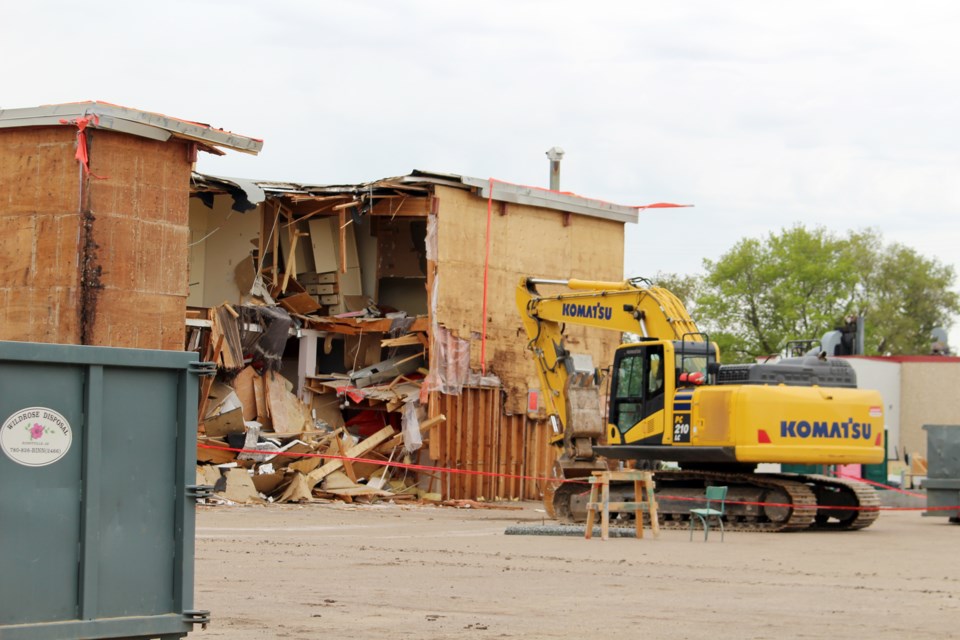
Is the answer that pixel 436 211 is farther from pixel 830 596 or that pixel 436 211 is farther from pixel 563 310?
pixel 830 596

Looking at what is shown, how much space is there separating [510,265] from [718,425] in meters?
11.4

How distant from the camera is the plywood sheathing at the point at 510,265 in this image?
102 feet

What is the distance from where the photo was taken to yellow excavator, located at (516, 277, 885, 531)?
21641mm

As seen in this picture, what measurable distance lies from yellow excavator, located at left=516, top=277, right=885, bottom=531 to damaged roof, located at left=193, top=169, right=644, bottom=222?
7148 mm

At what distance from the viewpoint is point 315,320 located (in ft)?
106

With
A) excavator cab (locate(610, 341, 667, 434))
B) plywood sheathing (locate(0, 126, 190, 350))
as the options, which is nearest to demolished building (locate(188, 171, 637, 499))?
plywood sheathing (locate(0, 126, 190, 350))

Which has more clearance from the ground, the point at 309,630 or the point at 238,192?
A: the point at 238,192

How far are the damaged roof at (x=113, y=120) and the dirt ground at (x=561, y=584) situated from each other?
7245mm

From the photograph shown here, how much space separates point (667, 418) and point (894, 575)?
25.3 feet

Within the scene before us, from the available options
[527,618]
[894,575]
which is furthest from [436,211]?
[527,618]

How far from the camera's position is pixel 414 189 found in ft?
102

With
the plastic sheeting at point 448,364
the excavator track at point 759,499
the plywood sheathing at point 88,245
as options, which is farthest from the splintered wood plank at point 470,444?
the plywood sheathing at point 88,245

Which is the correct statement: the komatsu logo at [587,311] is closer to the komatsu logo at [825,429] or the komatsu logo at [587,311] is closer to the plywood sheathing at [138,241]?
the komatsu logo at [825,429]

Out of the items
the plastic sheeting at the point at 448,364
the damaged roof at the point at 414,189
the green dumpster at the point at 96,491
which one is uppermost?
the damaged roof at the point at 414,189
